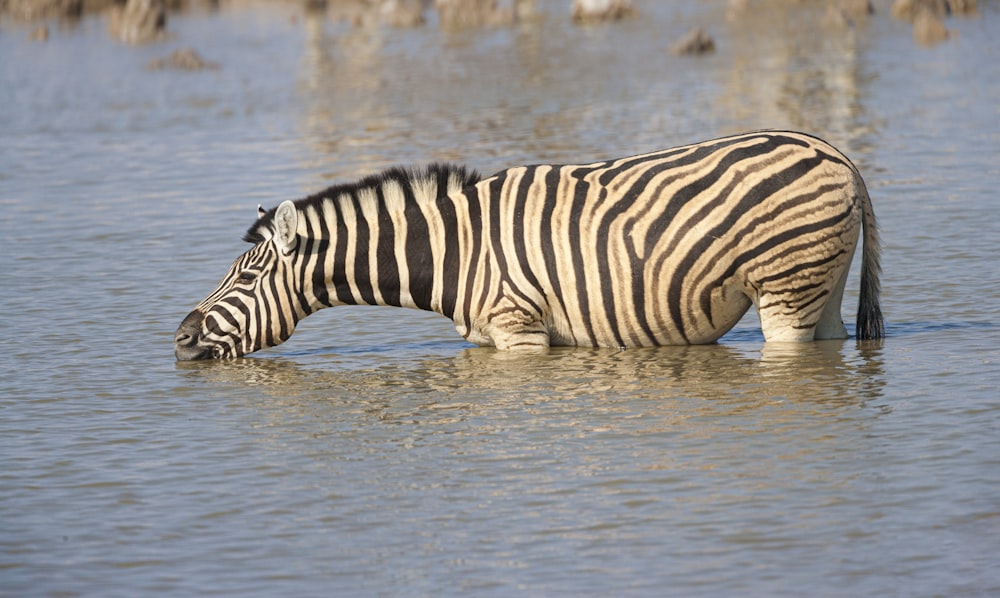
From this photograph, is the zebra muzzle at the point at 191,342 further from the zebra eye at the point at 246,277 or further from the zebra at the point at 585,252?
the zebra eye at the point at 246,277

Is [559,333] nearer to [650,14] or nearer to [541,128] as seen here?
[541,128]

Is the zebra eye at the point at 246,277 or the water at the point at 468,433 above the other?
the zebra eye at the point at 246,277

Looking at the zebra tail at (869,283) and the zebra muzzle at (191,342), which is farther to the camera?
the zebra muzzle at (191,342)

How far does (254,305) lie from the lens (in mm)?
10414

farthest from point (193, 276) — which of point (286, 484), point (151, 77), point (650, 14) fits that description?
point (650, 14)

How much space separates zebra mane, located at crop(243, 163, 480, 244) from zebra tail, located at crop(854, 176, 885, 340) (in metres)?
2.62

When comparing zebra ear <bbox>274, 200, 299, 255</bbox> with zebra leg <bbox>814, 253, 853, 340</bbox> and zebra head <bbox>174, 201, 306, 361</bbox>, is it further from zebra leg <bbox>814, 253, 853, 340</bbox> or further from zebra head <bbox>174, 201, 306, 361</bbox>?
zebra leg <bbox>814, 253, 853, 340</bbox>

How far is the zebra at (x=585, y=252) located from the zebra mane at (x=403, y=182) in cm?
1

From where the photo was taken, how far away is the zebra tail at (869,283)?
388 inches

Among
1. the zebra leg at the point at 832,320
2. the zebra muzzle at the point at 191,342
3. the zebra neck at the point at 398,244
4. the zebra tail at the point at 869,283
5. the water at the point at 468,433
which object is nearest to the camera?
the water at the point at 468,433

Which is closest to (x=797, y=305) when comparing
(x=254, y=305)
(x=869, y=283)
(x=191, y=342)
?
(x=869, y=283)

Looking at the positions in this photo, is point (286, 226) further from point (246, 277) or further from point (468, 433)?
point (468, 433)

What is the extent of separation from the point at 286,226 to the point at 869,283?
3.91 metres

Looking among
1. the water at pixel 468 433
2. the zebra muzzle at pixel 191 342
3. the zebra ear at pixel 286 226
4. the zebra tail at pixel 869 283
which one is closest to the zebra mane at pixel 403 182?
the zebra ear at pixel 286 226
